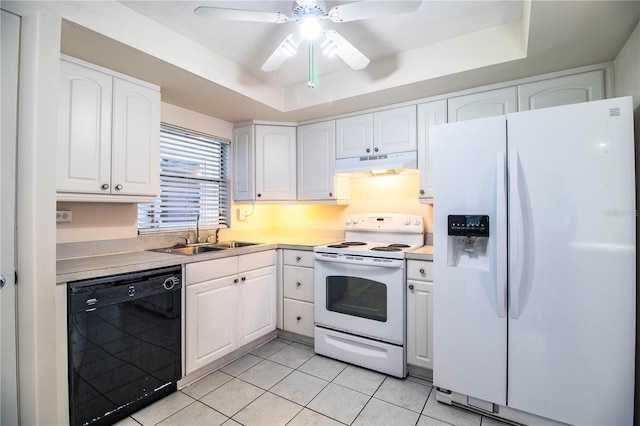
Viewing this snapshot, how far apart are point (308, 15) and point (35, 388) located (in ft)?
7.24

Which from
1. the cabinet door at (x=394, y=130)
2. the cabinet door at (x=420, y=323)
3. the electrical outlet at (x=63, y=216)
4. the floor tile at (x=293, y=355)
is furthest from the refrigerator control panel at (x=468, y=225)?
the electrical outlet at (x=63, y=216)

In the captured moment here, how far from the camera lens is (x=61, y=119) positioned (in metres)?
1.75

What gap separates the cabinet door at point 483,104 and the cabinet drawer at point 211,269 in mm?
2077

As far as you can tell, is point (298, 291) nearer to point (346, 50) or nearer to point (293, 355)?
point (293, 355)

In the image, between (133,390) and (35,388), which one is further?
(133,390)

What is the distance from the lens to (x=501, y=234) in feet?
5.42

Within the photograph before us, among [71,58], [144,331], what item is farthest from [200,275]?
[71,58]

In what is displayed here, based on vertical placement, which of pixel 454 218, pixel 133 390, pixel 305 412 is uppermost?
pixel 454 218

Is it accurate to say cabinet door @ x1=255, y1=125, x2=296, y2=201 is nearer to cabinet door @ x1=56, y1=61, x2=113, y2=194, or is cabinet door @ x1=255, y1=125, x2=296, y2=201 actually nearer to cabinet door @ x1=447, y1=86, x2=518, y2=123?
cabinet door @ x1=56, y1=61, x2=113, y2=194

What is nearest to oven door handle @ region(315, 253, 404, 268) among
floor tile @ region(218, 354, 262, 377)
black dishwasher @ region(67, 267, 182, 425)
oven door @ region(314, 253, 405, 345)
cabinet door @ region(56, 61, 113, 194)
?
oven door @ region(314, 253, 405, 345)

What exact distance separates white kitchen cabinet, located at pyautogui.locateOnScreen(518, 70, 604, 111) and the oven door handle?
1.41 m

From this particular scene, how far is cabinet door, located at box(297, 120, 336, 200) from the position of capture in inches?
116

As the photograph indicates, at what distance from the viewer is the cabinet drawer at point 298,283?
273 cm

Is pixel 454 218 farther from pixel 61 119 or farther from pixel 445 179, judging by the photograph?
pixel 61 119
